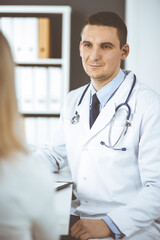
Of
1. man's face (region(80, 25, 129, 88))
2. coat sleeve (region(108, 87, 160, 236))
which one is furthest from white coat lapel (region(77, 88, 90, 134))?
coat sleeve (region(108, 87, 160, 236))

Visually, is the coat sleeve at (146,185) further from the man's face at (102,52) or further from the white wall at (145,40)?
the white wall at (145,40)

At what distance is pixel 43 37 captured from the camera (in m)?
2.45

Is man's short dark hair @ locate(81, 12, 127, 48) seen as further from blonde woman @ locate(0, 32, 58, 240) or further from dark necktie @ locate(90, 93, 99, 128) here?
blonde woman @ locate(0, 32, 58, 240)

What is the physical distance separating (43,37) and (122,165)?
1.53m

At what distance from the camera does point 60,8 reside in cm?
248

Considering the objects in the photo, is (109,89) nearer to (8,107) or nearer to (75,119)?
(75,119)

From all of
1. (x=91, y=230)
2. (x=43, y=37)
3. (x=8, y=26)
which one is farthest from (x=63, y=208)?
(x=8, y=26)

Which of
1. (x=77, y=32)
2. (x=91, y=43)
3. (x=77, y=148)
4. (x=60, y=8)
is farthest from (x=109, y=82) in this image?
(x=77, y=32)

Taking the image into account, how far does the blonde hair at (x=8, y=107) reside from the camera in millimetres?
696

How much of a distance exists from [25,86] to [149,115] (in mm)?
1452

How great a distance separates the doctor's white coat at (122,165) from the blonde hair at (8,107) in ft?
1.98

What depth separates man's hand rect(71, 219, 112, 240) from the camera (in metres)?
1.10

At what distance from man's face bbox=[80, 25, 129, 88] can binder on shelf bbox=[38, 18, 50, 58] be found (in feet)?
3.22

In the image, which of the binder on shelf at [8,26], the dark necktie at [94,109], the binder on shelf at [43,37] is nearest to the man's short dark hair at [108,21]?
the dark necktie at [94,109]
